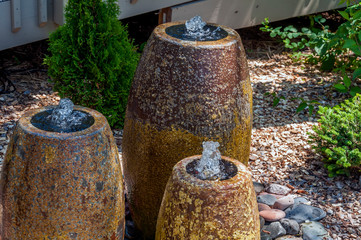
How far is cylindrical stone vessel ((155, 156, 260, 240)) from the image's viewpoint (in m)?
2.29

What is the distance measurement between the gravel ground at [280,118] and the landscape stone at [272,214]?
374 mm

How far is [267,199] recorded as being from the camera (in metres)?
4.04

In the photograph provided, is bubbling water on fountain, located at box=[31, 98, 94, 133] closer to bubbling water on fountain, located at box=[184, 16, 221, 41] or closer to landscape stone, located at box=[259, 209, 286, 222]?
bubbling water on fountain, located at box=[184, 16, 221, 41]

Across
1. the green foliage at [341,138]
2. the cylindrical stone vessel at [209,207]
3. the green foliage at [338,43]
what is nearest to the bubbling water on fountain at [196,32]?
the cylindrical stone vessel at [209,207]

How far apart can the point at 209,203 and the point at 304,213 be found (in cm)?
184

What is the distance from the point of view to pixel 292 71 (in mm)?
6879

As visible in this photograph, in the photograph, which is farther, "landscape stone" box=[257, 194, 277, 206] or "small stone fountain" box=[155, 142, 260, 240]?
"landscape stone" box=[257, 194, 277, 206]

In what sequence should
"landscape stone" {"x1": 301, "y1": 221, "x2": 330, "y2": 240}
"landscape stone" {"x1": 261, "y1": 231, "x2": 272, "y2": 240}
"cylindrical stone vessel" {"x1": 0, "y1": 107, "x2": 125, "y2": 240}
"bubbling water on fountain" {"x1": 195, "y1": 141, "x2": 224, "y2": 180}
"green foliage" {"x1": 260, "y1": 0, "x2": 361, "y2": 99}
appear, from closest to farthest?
"cylindrical stone vessel" {"x1": 0, "y1": 107, "x2": 125, "y2": 240} → "bubbling water on fountain" {"x1": 195, "y1": 141, "x2": 224, "y2": 180} → "landscape stone" {"x1": 261, "y1": 231, "x2": 272, "y2": 240} → "landscape stone" {"x1": 301, "y1": 221, "x2": 330, "y2": 240} → "green foliage" {"x1": 260, "y1": 0, "x2": 361, "y2": 99}

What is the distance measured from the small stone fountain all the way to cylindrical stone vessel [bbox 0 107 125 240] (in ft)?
1.12

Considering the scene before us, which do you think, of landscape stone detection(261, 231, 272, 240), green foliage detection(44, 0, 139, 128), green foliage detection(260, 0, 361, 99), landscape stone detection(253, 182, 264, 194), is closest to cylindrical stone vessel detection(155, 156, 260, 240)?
landscape stone detection(261, 231, 272, 240)

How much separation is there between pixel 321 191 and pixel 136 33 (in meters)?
4.23

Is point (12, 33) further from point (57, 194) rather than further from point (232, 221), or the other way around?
point (232, 221)

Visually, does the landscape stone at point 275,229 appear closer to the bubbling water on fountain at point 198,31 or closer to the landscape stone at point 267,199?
the landscape stone at point 267,199

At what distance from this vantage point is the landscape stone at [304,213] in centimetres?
384
